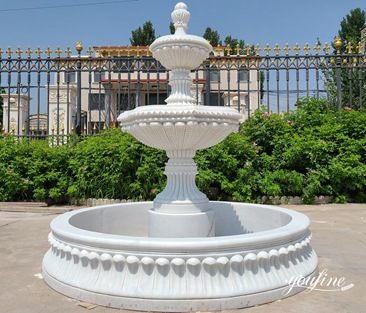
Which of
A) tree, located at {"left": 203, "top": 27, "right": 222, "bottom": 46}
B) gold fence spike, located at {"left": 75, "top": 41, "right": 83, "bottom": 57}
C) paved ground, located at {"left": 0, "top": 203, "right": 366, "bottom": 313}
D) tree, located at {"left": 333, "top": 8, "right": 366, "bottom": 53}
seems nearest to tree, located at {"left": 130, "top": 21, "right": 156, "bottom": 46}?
tree, located at {"left": 203, "top": 27, "right": 222, "bottom": 46}

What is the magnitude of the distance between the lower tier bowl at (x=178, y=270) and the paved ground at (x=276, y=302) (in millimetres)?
97

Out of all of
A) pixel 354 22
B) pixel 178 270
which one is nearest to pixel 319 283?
pixel 178 270

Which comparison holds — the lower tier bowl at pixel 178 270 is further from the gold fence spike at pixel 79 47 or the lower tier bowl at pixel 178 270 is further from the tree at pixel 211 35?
the tree at pixel 211 35

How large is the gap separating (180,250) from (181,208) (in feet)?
3.23

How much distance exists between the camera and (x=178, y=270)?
7.07 ft

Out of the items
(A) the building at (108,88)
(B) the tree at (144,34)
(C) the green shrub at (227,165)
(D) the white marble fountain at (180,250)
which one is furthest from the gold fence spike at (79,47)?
(B) the tree at (144,34)

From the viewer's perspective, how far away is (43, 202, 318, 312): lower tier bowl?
212 cm

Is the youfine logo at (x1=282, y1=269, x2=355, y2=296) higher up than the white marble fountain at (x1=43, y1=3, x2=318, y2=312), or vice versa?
the white marble fountain at (x1=43, y1=3, x2=318, y2=312)

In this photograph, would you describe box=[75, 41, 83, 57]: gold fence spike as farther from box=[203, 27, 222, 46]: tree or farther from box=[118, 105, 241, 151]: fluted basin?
box=[203, 27, 222, 46]: tree

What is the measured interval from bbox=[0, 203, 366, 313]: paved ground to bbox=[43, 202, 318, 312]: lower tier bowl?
97mm

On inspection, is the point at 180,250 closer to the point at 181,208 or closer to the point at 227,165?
the point at 181,208

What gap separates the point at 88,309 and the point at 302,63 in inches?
339

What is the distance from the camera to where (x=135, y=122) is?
9.80 feet

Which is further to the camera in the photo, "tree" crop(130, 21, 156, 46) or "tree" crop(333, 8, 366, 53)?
"tree" crop(130, 21, 156, 46)
